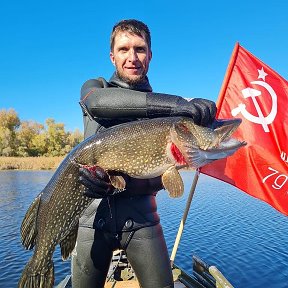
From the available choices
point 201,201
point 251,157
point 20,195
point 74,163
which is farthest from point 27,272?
point 20,195

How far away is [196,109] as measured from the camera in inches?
122

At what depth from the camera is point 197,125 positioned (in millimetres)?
3277

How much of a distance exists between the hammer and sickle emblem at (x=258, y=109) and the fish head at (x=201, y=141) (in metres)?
3.01

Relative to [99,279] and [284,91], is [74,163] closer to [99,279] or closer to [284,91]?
[99,279]

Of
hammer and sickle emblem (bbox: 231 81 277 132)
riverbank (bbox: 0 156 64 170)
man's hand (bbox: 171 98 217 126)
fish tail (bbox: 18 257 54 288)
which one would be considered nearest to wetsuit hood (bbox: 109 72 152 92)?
man's hand (bbox: 171 98 217 126)

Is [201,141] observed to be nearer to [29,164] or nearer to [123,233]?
[123,233]

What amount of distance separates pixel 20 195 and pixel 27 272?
Answer: 25211 millimetres

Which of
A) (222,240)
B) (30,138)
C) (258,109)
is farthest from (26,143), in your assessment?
(258,109)

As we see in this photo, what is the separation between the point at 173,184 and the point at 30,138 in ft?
251

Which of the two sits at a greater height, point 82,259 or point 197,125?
point 197,125

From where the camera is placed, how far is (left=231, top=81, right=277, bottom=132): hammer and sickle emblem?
633 cm

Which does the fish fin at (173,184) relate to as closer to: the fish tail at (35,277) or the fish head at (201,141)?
the fish head at (201,141)

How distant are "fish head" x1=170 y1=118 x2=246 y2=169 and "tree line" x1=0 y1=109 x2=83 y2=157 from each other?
70.7 m

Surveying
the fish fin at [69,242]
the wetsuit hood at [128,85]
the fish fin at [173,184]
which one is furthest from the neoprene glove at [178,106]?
the fish fin at [69,242]
